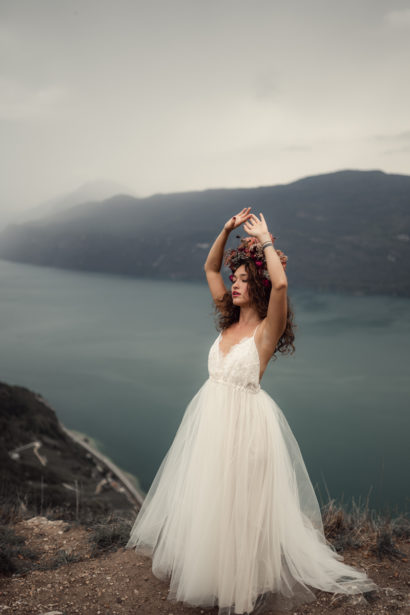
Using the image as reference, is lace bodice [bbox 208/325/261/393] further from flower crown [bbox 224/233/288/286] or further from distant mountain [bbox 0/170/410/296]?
distant mountain [bbox 0/170/410/296]

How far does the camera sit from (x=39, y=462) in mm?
17781

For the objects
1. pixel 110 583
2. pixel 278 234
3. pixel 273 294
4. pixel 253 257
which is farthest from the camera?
pixel 278 234

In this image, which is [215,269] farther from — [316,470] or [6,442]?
[316,470]

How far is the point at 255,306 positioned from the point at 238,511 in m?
1.01

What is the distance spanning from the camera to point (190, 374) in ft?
138

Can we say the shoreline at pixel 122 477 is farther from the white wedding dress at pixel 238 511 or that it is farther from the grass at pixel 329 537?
the white wedding dress at pixel 238 511

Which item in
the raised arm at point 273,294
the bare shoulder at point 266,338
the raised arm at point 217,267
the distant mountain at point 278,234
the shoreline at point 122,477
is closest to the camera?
the raised arm at point 273,294

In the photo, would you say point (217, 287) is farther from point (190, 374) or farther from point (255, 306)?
point (190, 374)

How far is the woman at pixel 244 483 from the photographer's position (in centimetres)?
226

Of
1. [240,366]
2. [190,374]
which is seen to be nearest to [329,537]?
[240,366]

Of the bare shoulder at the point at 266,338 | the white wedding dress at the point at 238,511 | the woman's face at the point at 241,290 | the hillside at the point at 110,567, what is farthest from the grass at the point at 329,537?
the woman's face at the point at 241,290

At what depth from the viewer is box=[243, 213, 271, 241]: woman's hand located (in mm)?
2262

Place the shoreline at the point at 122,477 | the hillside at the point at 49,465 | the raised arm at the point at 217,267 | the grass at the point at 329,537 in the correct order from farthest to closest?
1. the shoreline at the point at 122,477
2. the hillside at the point at 49,465
3. the grass at the point at 329,537
4. the raised arm at the point at 217,267

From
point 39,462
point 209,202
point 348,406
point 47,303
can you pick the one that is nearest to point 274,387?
point 348,406
